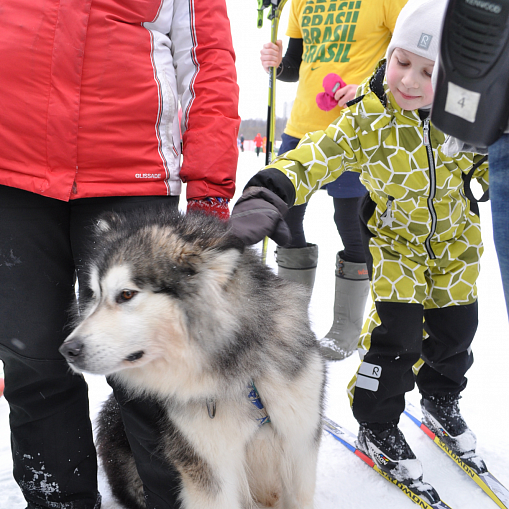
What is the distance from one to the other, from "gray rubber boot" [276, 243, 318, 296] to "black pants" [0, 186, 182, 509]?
1532 millimetres

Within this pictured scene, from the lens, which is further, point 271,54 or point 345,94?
point 271,54

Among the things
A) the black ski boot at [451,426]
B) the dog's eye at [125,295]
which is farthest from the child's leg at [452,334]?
the dog's eye at [125,295]

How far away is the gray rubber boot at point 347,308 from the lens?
2678 mm

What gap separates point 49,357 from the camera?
134 centimetres

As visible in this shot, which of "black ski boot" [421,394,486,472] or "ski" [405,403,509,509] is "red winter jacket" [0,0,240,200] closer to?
"black ski boot" [421,394,486,472]

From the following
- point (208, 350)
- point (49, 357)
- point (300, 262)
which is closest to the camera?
point (208, 350)

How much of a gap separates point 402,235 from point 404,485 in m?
1.00

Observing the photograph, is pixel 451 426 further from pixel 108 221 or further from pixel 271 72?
pixel 271 72

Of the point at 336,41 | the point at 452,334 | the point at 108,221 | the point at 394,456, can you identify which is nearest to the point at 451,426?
the point at 394,456

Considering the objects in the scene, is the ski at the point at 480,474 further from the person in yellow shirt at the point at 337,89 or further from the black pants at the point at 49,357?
the black pants at the point at 49,357

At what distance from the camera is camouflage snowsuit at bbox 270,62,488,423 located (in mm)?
1627

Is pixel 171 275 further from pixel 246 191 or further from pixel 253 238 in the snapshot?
pixel 246 191

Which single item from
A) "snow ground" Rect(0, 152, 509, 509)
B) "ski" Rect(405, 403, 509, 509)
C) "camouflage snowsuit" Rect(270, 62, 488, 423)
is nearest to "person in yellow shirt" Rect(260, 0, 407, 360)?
"snow ground" Rect(0, 152, 509, 509)

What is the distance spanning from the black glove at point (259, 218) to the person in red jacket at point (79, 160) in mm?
134
